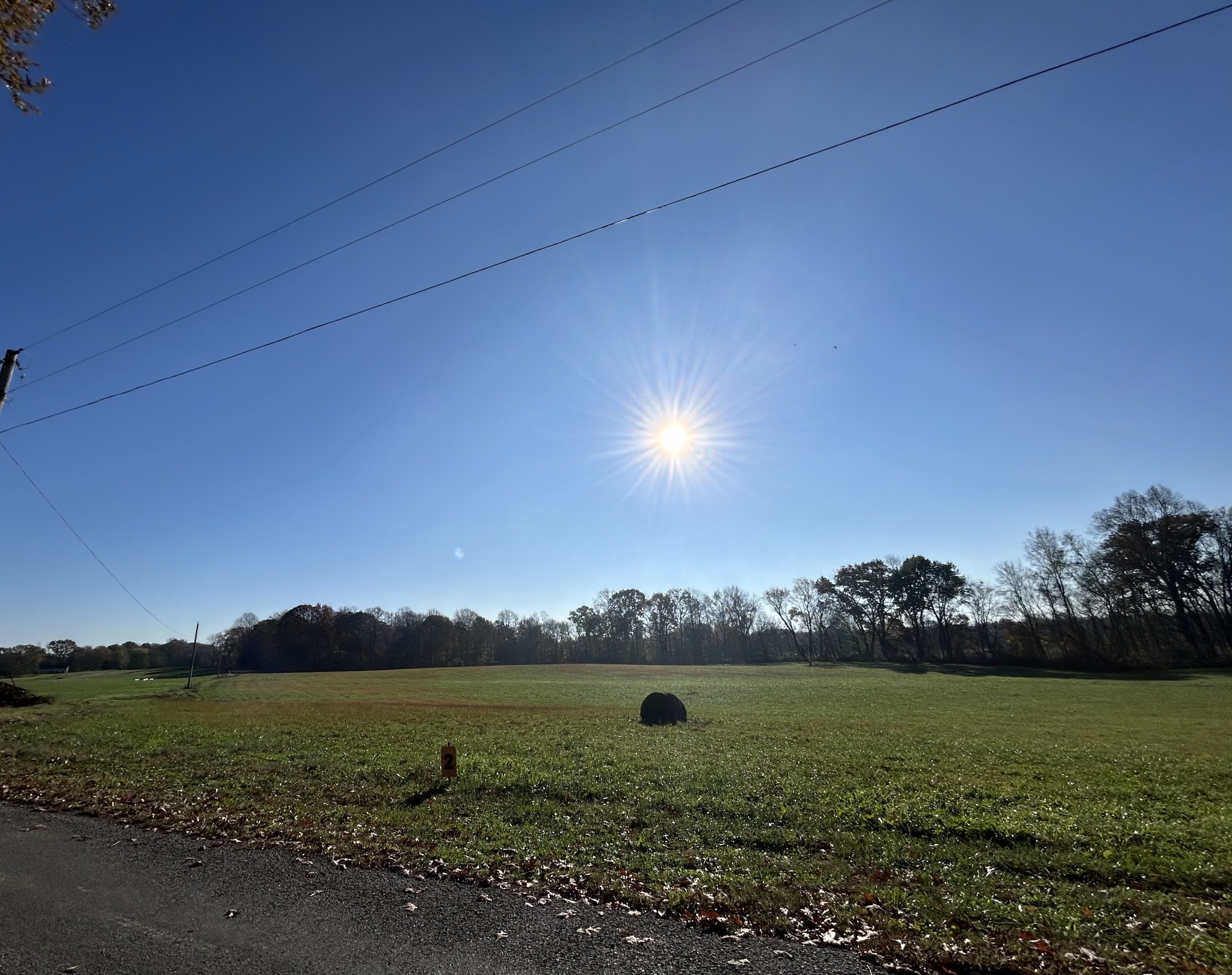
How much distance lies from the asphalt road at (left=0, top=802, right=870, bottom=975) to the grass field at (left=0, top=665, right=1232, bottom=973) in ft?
2.31

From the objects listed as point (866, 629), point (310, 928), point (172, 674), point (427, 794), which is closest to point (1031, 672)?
point (866, 629)

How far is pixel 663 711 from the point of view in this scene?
984 inches

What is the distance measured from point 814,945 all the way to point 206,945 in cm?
649

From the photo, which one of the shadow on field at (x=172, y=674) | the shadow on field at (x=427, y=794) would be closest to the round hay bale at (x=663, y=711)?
the shadow on field at (x=427, y=794)

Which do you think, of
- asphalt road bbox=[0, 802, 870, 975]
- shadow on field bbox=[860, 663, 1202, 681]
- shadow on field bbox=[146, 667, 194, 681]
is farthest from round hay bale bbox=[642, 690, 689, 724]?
shadow on field bbox=[146, 667, 194, 681]

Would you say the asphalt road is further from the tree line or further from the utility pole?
the tree line

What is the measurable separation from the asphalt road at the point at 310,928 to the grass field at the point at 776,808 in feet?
2.31

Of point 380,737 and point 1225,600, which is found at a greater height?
point 1225,600

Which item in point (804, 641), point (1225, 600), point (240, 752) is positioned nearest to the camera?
point (240, 752)

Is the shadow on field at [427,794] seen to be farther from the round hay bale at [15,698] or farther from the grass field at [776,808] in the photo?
the round hay bale at [15,698]

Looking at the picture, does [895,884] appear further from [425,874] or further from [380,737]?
[380,737]

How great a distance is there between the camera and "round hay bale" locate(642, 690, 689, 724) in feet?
81.4

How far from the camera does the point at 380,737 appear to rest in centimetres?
1988

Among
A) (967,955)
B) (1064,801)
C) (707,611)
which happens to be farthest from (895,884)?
(707,611)
